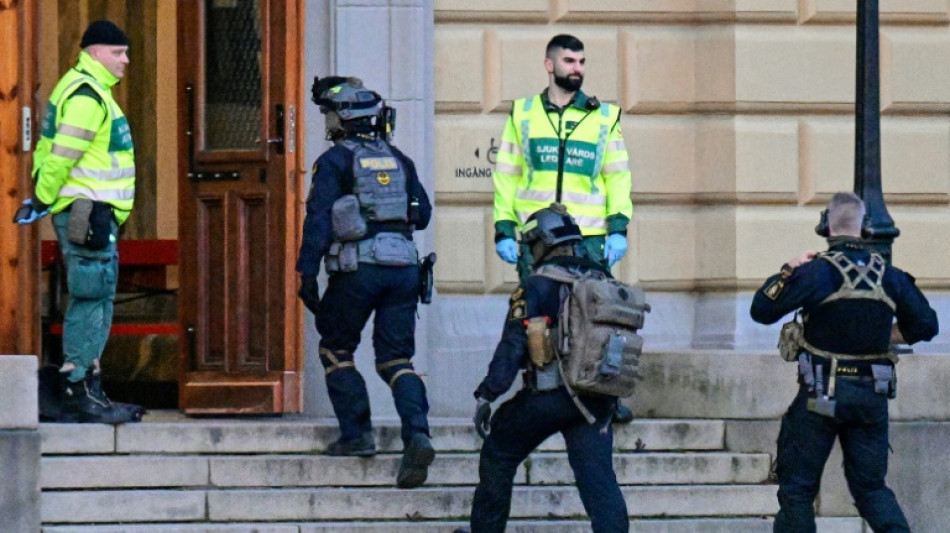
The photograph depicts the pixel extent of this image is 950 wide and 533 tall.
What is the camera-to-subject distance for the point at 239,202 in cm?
1185

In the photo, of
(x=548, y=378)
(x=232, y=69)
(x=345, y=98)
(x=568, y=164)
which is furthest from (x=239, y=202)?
(x=548, y=378)

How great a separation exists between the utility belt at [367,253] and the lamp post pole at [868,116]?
250 cm

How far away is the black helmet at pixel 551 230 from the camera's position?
9.16 m

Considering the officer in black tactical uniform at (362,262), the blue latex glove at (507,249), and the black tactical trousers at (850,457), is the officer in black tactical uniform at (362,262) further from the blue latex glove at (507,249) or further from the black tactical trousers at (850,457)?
the black tactical trousers at (850,457)

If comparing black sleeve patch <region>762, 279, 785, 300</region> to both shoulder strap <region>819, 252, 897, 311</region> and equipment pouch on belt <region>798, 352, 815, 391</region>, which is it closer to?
shoulder strap <region>819, 252, 897, 311</region>

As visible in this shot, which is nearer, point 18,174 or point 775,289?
point 775,289

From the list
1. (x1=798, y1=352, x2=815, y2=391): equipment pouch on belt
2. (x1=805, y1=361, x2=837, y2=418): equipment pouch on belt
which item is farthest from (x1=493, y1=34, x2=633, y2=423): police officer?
(x1=805, y1=361, x2=837, y2=418): equipment pouch on belt

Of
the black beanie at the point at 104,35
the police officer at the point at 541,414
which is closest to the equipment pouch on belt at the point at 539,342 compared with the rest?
the police officer at the point at 541,414

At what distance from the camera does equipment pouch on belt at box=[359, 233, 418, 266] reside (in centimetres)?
1018

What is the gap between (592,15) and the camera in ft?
40.9

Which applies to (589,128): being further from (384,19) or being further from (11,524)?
(11,524)

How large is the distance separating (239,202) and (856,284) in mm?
4037

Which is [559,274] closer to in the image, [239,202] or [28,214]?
[28,214]

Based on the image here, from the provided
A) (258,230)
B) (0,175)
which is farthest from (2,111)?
(258,230)
